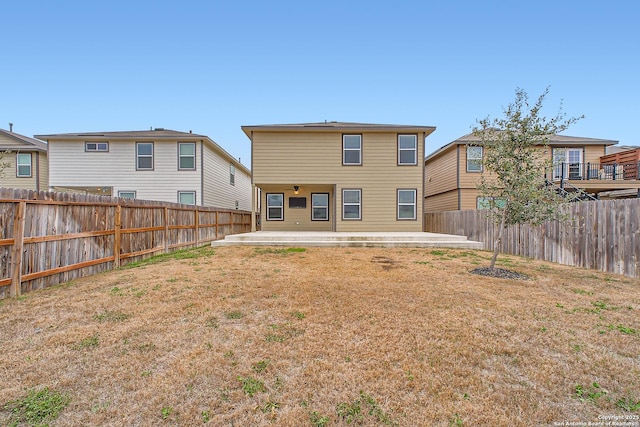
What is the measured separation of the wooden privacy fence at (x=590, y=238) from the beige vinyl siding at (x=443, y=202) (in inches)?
272

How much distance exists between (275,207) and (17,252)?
11.9 metres

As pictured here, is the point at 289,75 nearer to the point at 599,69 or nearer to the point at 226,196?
the point at 226,196

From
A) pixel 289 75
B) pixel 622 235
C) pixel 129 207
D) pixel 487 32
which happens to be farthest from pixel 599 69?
pixel 129 207

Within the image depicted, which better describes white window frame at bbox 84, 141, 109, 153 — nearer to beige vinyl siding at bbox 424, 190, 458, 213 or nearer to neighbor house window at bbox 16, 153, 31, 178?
neighbor house window at bbox 16, 153, 31, 178

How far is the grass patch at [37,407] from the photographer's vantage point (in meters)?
2.03

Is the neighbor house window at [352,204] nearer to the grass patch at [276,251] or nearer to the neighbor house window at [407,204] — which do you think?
the neighbor house window at [407,204]

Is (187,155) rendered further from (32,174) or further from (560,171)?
(560,171)

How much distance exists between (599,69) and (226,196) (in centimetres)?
2579

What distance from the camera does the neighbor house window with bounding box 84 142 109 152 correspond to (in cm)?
1627

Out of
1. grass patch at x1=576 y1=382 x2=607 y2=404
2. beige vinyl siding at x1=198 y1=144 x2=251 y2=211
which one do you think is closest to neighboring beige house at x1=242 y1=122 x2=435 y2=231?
beige vinyl siding at x1=198 y1=144 x2=251 y2=211

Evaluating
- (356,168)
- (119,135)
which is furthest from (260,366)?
(119,135)

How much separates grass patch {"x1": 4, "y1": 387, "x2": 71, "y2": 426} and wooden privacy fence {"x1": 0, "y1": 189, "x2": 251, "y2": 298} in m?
3.49

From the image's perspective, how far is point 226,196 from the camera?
20.4 metres

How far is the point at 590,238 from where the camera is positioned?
7.55 meters
